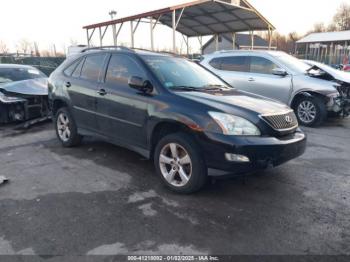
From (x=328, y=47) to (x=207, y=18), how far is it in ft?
88.8

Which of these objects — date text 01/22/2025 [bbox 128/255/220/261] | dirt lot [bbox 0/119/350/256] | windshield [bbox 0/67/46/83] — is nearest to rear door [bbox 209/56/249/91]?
dirt lot [bbox 0/119/350/256]

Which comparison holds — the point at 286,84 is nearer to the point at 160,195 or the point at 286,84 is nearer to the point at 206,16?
the point at 160,195

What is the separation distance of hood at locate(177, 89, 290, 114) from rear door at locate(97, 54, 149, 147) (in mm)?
666

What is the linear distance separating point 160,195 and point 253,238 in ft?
4.26

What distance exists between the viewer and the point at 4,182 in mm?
4340

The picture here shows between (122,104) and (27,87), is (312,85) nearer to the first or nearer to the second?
(122,104)

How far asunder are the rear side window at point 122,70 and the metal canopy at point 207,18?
12326 millimetres

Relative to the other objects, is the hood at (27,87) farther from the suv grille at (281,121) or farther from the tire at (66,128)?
the suv grille at (281,121)

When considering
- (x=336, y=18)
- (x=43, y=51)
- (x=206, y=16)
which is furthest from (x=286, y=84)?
(x=336, y=18)

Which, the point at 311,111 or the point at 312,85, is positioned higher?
the point at 312,85

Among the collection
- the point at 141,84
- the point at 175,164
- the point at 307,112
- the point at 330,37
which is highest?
the point at 330,37

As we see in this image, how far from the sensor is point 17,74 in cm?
869

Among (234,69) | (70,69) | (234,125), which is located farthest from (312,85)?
(70,69)

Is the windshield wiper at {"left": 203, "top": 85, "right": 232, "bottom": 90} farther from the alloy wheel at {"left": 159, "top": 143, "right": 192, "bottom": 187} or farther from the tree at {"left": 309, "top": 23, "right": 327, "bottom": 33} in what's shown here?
the tree at {"left": 309, "top": 23, "right": 327, "bottom": 33}
